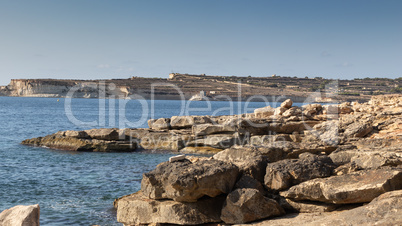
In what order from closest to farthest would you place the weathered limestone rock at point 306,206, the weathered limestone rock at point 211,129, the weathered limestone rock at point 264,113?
the weathered limestone rock at point 306,206 → the weathered limestone rock at point 211,129 → the weathered limestone rock at point 264,113

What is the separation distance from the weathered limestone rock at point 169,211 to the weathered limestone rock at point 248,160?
87 cm

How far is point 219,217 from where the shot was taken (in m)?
7.96

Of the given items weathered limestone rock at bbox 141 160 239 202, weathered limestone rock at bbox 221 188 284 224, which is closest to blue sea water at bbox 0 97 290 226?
weathered limestone rock at bbox 141 160 239 202

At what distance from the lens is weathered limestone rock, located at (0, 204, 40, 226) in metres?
A: 7.13

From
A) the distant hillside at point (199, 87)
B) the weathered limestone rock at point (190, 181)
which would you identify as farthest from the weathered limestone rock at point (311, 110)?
the distant hillside at point (199, 87)

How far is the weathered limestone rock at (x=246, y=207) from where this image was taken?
7586 mm

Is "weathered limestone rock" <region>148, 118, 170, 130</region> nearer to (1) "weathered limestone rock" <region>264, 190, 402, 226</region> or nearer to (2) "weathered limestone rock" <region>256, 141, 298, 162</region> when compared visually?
(2) "weathered limestone rock" <region>256, 141, 298, 162</region>

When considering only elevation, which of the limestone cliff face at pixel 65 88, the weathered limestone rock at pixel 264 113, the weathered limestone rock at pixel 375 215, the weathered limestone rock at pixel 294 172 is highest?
the limestone cliff face at pixel 65 88

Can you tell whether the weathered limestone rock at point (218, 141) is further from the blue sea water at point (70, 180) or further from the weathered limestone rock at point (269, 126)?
the blue sea water at point (70, 180)

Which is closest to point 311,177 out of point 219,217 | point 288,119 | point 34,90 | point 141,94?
point 219,217

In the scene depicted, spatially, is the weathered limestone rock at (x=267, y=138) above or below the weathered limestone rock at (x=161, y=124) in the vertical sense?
below

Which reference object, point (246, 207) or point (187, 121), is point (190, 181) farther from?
point (187, 121)

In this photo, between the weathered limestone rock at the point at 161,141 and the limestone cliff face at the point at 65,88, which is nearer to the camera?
the weathered limestone rock at the point at 161,141

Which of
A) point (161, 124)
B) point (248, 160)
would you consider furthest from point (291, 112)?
point (248, 160)
